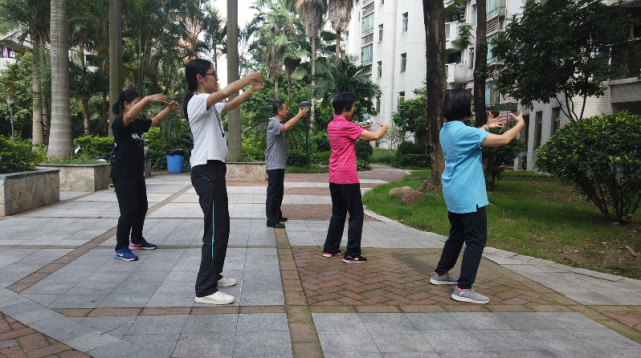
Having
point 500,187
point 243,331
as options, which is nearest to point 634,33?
point 500,187

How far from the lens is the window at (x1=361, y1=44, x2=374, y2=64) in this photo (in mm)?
42541

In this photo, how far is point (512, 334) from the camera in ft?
10.9

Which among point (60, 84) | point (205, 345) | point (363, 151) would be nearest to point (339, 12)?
point (363, 151)

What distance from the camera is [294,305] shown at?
3814mm

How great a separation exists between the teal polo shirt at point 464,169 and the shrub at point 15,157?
26.1 ft

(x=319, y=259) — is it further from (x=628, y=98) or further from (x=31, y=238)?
(x=628, y=98)

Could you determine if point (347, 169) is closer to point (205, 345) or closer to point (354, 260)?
point (354, 260)

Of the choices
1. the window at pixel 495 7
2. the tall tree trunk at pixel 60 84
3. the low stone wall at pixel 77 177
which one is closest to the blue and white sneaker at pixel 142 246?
the low stone wall at pixel 77 177

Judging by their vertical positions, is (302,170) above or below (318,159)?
below

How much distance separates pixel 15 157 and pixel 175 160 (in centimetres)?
1030

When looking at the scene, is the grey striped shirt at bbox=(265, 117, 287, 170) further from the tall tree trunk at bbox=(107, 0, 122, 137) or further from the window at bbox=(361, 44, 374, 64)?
the window at bbox=(361, 44, 374, 64)

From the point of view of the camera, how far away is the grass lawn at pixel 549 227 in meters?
5.78

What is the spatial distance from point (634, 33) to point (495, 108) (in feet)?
39.6

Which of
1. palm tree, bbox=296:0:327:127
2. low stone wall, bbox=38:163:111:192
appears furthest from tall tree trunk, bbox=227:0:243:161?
palm tree, bbox=296:0:327:127
